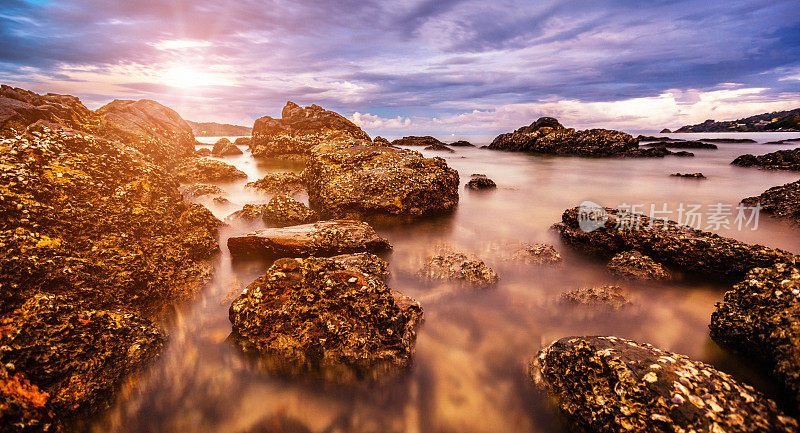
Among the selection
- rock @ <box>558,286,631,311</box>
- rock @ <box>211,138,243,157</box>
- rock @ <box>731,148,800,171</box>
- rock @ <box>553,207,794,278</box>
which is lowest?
rock @ <box>558,286,631,311</box>

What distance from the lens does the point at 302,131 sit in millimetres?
30469

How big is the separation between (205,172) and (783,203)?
2561cm

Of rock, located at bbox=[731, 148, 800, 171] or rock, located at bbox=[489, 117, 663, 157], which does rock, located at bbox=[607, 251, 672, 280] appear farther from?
rock, located at bbox=[489, 117, 663, 157]

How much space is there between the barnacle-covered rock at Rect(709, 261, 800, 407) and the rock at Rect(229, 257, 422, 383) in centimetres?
435

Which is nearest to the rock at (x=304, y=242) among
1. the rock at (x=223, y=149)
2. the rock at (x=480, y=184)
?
the rock at (x=480, y=184)

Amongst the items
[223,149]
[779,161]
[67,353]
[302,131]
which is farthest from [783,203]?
[223,149]

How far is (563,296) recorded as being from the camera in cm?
595

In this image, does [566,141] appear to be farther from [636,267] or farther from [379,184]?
[636,267]

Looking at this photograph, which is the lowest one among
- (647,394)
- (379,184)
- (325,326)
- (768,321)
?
(647,394)

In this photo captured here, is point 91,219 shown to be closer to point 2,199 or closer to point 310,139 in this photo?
point 2,199

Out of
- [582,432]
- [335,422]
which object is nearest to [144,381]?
[335,422]

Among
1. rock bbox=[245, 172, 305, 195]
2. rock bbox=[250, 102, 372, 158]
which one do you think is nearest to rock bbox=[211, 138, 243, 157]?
rock bbox=[250, 102, 372, 158]

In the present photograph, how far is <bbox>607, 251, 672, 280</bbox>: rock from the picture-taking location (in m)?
6.34

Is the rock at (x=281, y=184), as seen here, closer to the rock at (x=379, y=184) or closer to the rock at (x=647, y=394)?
the rock at (x=379, y=184)
